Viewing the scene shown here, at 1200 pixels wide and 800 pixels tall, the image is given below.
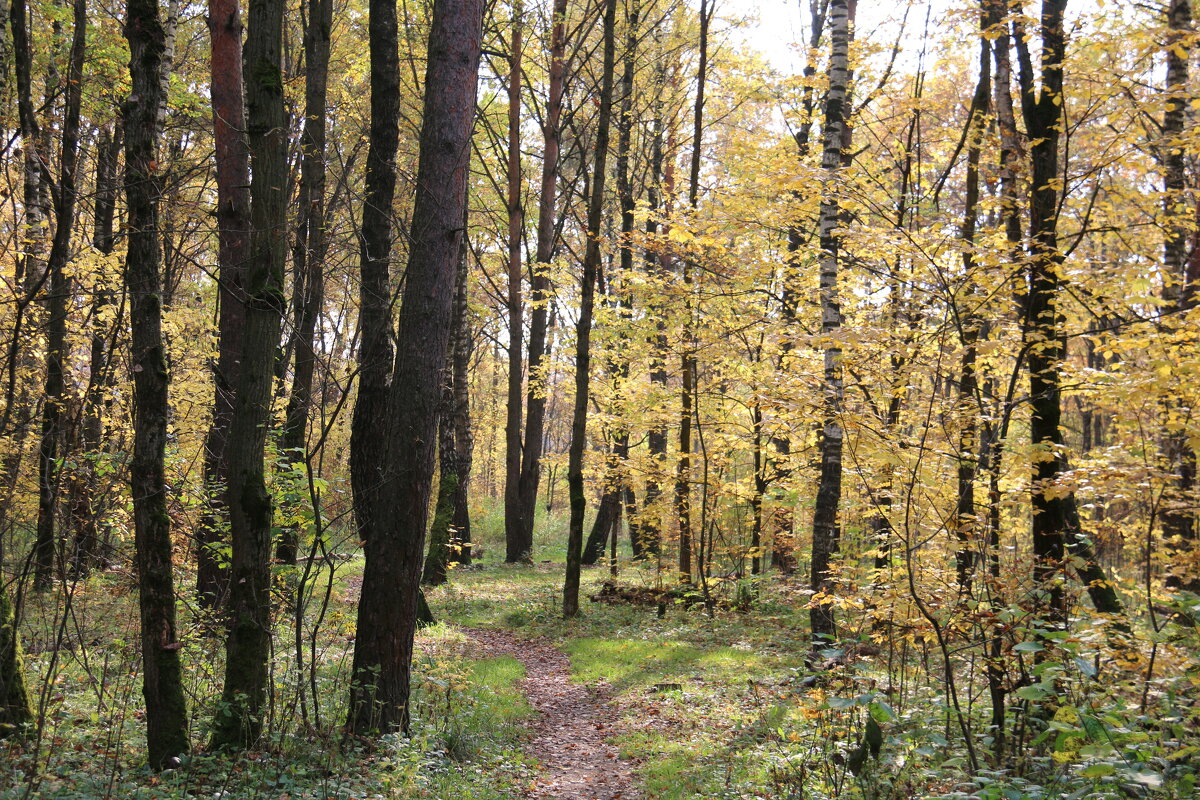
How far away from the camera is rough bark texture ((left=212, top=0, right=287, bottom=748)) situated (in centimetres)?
467

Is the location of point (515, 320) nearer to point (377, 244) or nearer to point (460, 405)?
point (460, 405)

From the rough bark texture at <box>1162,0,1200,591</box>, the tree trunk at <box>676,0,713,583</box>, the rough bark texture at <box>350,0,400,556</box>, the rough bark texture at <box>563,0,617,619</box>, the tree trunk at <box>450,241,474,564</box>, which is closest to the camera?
the rough bark texture at <box>1162,0,1200,591</box>

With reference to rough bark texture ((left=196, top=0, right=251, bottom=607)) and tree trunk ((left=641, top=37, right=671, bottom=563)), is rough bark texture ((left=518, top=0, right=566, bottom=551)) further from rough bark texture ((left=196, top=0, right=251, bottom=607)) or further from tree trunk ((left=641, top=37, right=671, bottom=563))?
rough bark texture ((left=196, top=0, right=251, bottom=607))

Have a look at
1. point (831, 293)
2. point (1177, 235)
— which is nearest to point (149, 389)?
point (831, 293)

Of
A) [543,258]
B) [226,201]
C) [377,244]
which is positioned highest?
[543,258]

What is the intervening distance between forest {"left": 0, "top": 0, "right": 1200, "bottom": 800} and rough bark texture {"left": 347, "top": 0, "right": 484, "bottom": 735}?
0.03m

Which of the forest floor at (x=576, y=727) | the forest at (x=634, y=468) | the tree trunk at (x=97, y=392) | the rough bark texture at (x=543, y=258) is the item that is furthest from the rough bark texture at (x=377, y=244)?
the rough bark texture at (x=543, y=258)

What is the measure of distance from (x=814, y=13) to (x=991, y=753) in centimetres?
1835

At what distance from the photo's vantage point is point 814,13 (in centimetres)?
1853

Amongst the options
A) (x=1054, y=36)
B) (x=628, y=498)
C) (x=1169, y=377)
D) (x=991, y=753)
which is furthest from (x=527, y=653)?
(x=628, y=498)

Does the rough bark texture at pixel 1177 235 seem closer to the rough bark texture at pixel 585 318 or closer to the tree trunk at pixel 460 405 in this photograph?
the rough bark texture at pixel 585 318

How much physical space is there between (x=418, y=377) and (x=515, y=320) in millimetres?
12160

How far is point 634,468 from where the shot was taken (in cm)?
1366

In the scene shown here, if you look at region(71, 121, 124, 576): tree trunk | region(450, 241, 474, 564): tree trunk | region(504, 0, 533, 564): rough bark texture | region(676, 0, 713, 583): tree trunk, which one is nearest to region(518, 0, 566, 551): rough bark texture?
region(504, 0, 533, 564): rough bark texture
